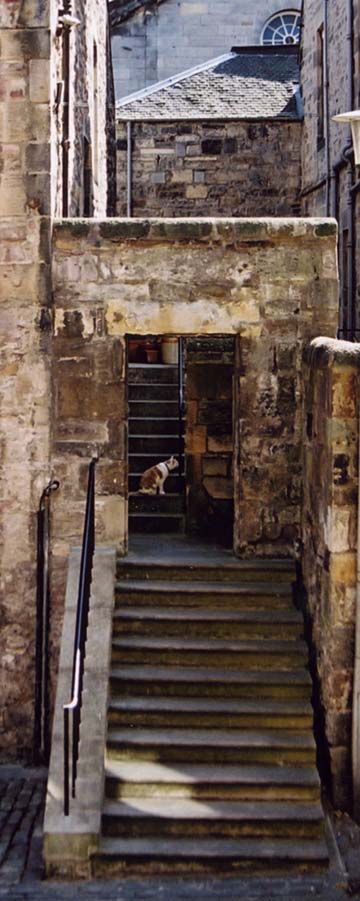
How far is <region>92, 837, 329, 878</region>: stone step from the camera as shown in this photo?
6.61m

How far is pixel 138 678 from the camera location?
7.80m

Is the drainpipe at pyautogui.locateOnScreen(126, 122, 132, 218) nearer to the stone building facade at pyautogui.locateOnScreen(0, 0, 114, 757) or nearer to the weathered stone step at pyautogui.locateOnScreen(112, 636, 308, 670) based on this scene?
the stone building facade at pyautogui.locateOnScreen(0, 0, 114, 757)

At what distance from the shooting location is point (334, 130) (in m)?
16.5

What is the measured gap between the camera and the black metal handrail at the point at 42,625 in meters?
8.83

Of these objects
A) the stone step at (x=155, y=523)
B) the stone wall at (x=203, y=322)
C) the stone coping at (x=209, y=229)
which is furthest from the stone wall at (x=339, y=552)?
the stone step at (x=155, y=523)

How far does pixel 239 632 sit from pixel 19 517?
2.06 m

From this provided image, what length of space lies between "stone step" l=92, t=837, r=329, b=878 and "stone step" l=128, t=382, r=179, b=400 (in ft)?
23.5

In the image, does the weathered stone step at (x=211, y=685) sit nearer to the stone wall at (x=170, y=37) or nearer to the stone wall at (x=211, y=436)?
the stone wall at (x=211, y=436)

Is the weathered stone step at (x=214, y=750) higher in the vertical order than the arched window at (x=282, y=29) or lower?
lower

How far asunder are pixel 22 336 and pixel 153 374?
5633 mm

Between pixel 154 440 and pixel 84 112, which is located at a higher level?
pixel 84 112

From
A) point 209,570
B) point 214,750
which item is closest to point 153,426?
point 209,570

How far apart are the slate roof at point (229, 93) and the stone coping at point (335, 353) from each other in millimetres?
11038

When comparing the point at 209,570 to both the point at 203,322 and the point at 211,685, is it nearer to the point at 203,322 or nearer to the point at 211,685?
the point at 211,685
